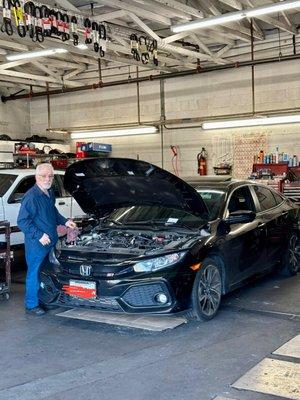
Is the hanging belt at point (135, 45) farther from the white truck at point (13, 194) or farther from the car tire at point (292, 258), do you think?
the car tire at point (292, 258)

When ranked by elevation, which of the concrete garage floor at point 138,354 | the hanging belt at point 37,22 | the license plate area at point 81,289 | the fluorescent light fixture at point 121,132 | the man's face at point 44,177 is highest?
the hanging belt at point 37,22

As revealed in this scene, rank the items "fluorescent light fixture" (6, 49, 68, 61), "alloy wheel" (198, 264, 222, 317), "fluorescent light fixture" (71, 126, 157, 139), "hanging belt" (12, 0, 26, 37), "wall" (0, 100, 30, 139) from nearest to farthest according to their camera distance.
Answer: "alloy wheel" (198, 264, 222, 317) < "hanging belt" (12, 0, 26, 37) < "fluorescent light fixture" (6, 49, 68, 61) < "fluorescent light fixture" (71, 126, 157, 139) < "wall" (0, 100, 30, 139)

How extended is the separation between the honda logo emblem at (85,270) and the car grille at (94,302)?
246mm

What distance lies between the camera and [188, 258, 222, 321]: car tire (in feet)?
15.8

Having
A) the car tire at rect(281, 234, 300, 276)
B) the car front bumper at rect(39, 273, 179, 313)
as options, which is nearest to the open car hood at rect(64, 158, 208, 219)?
the car front bumper at rect(39, 273, 179, 313)

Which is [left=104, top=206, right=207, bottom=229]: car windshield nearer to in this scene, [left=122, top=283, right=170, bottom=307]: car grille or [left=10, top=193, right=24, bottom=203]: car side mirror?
[left=122, top=283, right=170, bottom=307]: car grille

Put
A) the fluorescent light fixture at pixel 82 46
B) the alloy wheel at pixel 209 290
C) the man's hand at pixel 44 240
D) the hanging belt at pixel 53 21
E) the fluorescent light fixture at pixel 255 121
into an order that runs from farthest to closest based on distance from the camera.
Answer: the fluorescent light fixture at pixel 255 121 < the fluorescent light fixture at pixel 82 46 < the hanging belt at pixel 53 21 < the man's hand at pixel 44 240 < the alloy wheel at pixel 209 290

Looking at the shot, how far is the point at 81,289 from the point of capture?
479 centimetres

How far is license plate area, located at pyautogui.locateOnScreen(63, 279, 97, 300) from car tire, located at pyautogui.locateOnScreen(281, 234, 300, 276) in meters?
3.01

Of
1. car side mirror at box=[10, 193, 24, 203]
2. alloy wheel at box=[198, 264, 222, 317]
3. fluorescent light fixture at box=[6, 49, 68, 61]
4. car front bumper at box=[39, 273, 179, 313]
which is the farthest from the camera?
fluorescent light fixture at box=[6, 49, 68, 61]

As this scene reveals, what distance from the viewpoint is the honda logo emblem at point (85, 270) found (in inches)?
187

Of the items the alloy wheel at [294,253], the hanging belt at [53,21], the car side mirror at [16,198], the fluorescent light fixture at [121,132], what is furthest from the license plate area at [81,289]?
the fluorescent light fixture at [121,132]

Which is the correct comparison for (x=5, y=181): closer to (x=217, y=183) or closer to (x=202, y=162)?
(x=217, y=183)

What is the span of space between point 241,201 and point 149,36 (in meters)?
6.22
